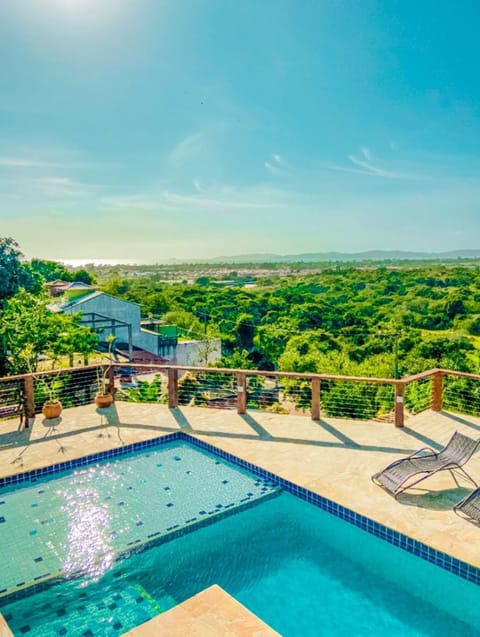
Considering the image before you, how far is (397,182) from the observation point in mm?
30125

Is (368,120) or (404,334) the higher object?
(368,120)

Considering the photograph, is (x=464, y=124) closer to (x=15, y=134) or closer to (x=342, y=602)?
(x=15, y=134)

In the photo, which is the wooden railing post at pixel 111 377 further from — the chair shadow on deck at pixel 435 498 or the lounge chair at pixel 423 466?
the chair shadow on deck at pixel 435 498

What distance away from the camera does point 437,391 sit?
25.3ft

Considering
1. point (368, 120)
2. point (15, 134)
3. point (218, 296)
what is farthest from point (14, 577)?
point (218, 296)

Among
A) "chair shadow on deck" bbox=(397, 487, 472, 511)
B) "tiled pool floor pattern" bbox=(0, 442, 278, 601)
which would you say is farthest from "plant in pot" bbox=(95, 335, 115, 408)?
"chair shadow on deck" bbox=(397, 487, 472, 511)

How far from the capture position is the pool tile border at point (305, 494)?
3906mm

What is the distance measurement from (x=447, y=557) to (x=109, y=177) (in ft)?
71.8

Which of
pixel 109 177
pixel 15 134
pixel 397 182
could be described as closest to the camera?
pixel 15 134

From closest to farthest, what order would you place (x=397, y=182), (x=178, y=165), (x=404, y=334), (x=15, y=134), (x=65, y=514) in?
(x=65, y=514), (x=15, y=134), (x=178, y=165), (x=397, y=182), (x=404, y=334)

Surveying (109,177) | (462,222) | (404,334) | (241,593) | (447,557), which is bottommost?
(404,334)

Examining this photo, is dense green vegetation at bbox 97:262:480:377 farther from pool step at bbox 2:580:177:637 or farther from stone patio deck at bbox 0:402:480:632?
pool step at bbox 2:580:177:637

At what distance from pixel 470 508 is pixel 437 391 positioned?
3397 mm

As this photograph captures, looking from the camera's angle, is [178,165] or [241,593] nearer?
[241,593]
